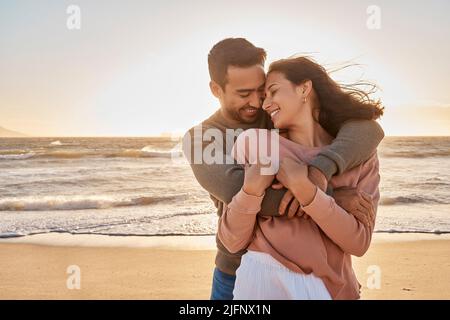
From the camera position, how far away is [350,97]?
6.88 ft

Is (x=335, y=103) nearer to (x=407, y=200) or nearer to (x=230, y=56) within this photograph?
(x=230, y=56)

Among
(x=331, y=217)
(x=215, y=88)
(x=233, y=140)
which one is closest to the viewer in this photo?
(x=331, y=217)

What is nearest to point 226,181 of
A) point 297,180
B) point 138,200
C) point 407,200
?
point 297,180

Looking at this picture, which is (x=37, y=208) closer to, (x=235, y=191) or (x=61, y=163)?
(x=235, y=191)

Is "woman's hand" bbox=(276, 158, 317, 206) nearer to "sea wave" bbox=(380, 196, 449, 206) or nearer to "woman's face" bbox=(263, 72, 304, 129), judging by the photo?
"woman's face" bbox=(263, 72, 304, 129)

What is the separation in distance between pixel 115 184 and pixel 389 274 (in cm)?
934

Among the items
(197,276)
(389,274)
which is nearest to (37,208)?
(197,276)

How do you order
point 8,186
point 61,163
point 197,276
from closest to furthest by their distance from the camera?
point 197,276, point 8,186, point 61,163

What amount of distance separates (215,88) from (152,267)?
4.10m

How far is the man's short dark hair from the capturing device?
7.51 ft

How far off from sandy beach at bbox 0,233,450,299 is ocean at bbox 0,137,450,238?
2.03 ft

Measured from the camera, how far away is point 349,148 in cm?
188

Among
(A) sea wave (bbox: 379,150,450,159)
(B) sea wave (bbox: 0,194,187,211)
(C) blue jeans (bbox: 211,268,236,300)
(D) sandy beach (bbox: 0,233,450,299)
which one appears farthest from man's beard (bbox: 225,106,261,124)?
(A) sea wave (bbox: 379,150,450,159)
